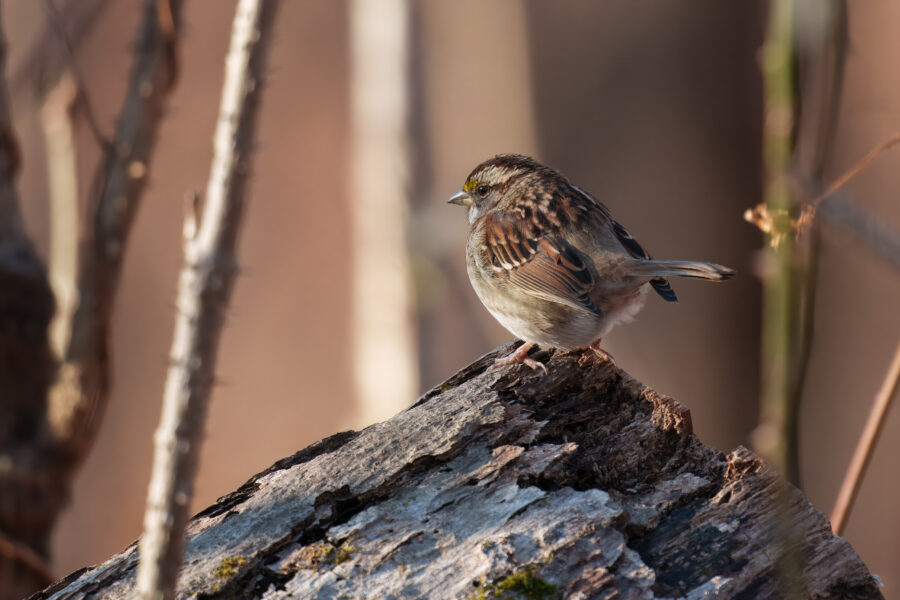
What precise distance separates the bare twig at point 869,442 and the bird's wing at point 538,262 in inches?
38.2

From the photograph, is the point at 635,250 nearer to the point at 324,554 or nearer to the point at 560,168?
the point at 324,554

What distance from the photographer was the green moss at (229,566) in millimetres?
2006

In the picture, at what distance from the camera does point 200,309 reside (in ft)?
4.64

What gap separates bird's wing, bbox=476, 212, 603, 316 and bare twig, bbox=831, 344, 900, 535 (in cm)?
97

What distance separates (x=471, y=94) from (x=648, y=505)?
4.56 meters

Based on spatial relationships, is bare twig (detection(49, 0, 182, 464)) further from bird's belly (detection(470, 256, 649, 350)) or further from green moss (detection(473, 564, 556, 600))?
green moss (detection(473, 564, 556, 600))

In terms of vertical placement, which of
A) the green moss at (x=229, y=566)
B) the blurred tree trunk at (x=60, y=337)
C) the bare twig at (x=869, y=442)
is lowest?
the bare twig at (x=869, y=442)

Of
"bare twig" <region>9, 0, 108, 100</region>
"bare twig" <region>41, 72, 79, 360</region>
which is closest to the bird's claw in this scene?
"bare twig" <region>41, 72, 79, 360</region>

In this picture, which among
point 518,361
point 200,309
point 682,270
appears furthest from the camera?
point 682,270

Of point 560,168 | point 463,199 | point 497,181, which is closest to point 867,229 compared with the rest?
point 497,181

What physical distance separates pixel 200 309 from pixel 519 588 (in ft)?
3.06

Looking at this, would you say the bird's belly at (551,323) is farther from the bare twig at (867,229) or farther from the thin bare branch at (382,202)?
the thin bare branch at (382,202)

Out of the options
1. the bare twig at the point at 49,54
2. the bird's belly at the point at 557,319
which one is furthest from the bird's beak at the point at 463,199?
the bare twig at the point at 49,54

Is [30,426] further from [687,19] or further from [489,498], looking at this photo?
[687,19]
